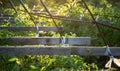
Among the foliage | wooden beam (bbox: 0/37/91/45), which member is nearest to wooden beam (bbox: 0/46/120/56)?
the foliage

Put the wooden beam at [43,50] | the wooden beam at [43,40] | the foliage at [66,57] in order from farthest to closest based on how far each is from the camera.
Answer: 1. the wooden beam at [43,40]
2. the foliage at [66,57]
3. the wooden beam at [43,50]

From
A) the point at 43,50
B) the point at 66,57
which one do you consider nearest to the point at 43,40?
the point at 66,57

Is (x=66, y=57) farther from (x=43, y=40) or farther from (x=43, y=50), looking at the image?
(x=43, y=50)

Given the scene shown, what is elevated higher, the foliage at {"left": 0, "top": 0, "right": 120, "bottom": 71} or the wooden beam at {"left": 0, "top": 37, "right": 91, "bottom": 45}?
the wooden beam at {"left": 0, "top": 37, "right": 91, "bottom": 45}

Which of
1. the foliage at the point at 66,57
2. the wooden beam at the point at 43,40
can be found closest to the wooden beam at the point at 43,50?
the foliage at the point at 66,57

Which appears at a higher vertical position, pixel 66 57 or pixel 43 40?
pixel 43 40

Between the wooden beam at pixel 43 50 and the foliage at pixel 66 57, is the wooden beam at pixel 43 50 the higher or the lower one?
the higher one

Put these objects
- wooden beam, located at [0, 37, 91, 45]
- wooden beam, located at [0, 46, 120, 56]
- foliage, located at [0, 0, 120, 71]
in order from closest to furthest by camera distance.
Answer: wooden beam, located at [0, 46, 120, 56] → foliage, located at [0, 0, 120, 71] → wooden beam, located at [0, 37, 91, 45]

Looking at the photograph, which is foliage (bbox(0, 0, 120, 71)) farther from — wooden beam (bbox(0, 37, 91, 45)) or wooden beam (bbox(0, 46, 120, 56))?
wooden beam (bbox(0, 46, 120, 56))

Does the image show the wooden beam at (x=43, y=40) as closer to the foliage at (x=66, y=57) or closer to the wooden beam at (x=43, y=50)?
the foliage at (x=66, y=57)

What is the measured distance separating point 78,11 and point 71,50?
6872 millimetres

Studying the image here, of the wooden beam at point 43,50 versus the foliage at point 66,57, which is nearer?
the wooden beam at point 43,50

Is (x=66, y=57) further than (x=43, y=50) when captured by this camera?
Yes

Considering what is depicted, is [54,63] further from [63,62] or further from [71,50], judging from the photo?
[71,50]
